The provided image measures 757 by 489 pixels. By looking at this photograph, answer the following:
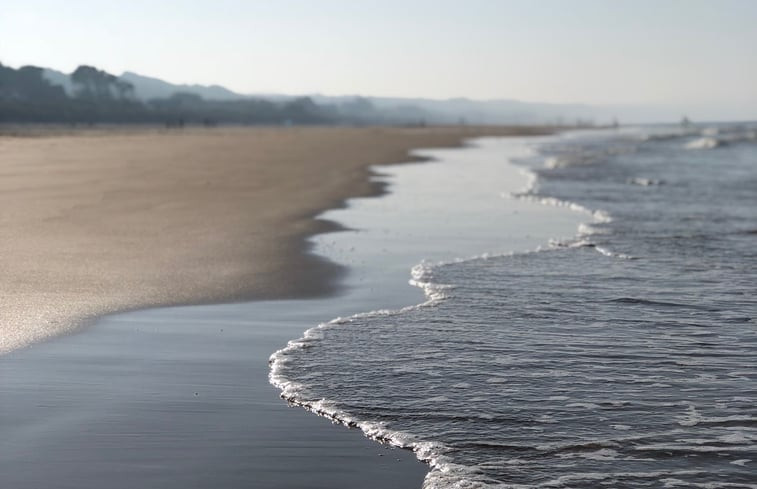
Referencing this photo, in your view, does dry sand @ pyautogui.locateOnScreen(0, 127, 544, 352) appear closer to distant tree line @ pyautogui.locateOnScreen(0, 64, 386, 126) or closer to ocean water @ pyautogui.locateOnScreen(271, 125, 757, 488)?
ocean water @ pyautogui.locateOnScreen(271, 125, 757, 488)

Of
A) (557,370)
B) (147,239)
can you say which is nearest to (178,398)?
(557,370)

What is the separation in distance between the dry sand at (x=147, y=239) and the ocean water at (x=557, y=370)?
1.76 metres

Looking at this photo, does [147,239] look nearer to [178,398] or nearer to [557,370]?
[178,398]

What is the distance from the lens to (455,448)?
4.73 meters

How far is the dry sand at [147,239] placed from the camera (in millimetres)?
8211

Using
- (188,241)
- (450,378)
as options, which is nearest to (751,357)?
(450,378)

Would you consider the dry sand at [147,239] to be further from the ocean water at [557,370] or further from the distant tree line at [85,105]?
the distant tree line at [85,105]

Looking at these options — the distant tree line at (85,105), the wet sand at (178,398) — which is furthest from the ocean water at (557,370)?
the distant tree line at (85,105)

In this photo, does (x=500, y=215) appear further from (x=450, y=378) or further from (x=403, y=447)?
(x=403, y=447)

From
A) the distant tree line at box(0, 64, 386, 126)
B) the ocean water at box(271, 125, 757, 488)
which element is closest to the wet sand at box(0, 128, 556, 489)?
the ocean water at box(271, 125, 757, 488)

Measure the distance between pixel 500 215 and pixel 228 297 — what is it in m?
8.25

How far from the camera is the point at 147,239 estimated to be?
11.8m

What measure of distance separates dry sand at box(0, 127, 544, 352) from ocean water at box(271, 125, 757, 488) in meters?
1.76

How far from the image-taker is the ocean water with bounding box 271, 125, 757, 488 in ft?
15.1
